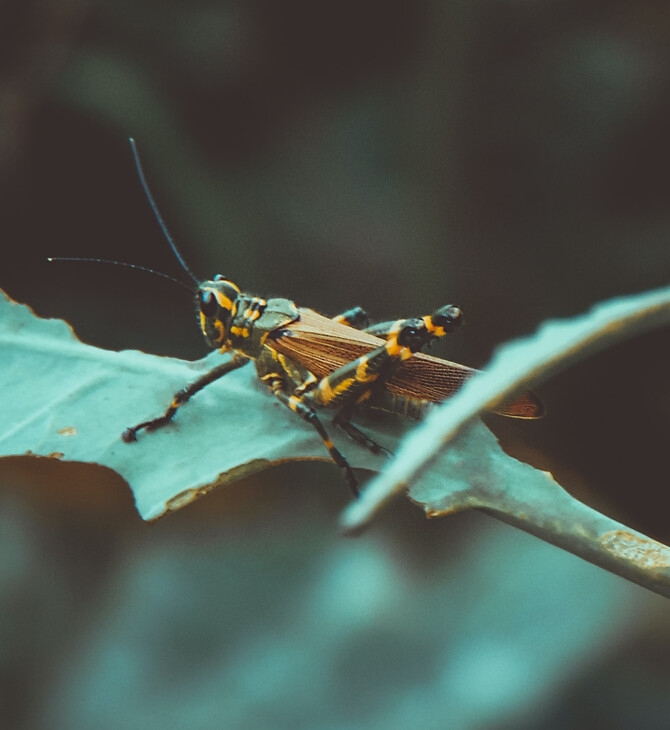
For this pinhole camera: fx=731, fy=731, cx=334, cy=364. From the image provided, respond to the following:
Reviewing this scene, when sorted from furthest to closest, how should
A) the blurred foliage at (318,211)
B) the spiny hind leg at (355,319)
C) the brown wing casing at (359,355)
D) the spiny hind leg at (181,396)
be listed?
the blurred foliage at (318,211) < the spiny hind leg at (355,319) < the brown wing casing at (359,355) < the spiny hind leg at (181,396)

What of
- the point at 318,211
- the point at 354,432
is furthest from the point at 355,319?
the point at 318,211

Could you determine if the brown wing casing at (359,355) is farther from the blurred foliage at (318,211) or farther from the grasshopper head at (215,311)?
the blurred foliage at (318,211)

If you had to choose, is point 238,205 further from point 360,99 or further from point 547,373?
point 547,373

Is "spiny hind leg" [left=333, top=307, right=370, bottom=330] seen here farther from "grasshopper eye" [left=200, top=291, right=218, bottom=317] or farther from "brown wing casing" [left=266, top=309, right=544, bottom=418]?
"grasshopper eye" [left=200, top=291, right=218, bottom=317]

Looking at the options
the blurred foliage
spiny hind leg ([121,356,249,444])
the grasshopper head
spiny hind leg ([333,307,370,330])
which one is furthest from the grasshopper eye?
the blurred foliage

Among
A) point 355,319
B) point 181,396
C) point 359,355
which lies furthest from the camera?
point 355,319

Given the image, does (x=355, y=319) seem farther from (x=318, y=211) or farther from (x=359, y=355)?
(x=318, y=211)

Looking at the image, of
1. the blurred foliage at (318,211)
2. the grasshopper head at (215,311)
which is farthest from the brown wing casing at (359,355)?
the blurred foliage at (318,211)
